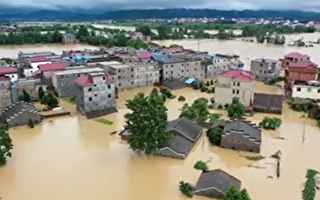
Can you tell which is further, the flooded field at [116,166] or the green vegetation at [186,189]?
Result: the flooded field at [116,166]

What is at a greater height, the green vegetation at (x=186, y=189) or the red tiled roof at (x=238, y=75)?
the red tiled roof at (x=238, y=75)

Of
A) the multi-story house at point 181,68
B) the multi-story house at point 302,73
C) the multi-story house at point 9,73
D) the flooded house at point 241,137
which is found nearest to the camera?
the flooded house at point 241,137

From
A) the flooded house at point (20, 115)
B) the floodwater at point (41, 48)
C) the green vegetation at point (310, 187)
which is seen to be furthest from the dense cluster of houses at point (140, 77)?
the floodwater at point (41, 48)

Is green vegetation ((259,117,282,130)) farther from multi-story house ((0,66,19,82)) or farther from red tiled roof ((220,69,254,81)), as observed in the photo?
multi-story house ((0,66,19,82))

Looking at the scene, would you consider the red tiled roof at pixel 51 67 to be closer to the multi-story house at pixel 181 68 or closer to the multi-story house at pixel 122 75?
the multi-story house at pixel 122 75

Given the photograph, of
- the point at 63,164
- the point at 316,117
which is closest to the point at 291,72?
the point at 316,117

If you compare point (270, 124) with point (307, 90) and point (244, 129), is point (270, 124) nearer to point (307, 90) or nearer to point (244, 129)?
point (244, 129)
